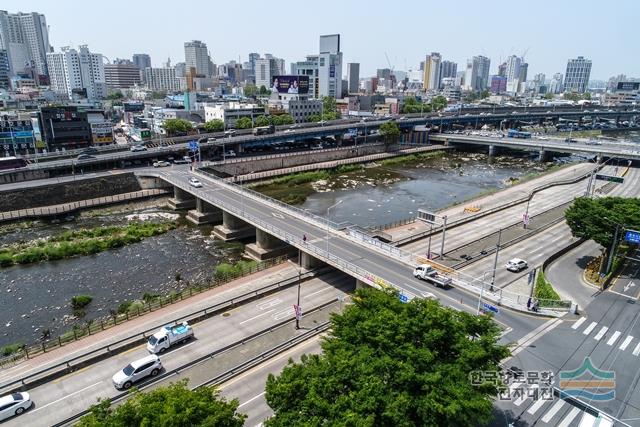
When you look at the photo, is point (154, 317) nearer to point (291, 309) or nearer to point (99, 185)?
point (291, 309)

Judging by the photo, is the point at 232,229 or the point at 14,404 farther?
the point at 232,229

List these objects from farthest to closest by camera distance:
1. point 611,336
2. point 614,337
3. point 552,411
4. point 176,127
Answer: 1. point 176,127
2. point 611,336
3. point 614,337
4. point 552,411

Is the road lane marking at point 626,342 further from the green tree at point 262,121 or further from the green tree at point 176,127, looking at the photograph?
the green tree at point 262,121

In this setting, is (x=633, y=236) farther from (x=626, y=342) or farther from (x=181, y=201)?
(x=181, y=201)

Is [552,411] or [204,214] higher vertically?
[552,411]

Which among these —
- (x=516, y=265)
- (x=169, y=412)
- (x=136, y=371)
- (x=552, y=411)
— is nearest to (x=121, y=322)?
(x=136, y=371)

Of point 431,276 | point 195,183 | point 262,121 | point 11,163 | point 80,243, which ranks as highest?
point 262,121

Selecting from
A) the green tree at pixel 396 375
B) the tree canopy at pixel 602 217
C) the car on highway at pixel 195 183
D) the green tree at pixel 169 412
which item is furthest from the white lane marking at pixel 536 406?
the car on highway at pixel 195 183
